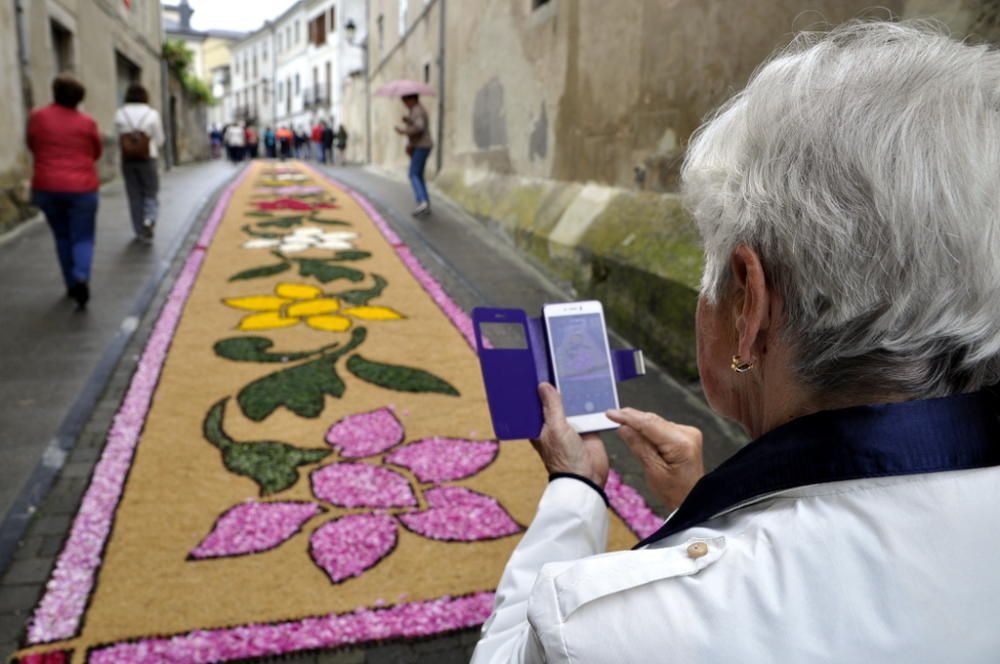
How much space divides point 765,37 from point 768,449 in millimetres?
3925

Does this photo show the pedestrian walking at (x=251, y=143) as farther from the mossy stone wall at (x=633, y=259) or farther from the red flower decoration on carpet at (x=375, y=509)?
the red flower decoration on carpet at (x=375, y=509)

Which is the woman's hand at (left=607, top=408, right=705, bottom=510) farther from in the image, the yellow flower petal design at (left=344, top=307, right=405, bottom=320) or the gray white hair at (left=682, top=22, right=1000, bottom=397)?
the yellow flower petal design at (left=344, top=307, right=405, bottom=320)

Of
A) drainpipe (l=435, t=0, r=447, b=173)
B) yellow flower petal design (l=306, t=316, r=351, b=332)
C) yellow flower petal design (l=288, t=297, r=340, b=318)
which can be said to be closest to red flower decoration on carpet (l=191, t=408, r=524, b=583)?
yellow flower petal design (l=306, t=316, r=351, b=332)

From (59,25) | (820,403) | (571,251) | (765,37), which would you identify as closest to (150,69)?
(59,25)

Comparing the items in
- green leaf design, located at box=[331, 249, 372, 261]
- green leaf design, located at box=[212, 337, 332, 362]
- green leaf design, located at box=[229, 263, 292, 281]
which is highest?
green leaf design, located at box=[331, 249, 372, 261]

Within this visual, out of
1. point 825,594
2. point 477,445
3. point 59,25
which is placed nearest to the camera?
point 825,594

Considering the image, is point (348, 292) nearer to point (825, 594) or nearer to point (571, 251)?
point (571, 251)

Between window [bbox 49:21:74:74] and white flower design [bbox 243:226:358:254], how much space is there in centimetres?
599

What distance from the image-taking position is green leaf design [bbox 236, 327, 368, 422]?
144 inches

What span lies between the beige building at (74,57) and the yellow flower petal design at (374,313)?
15.1 feet

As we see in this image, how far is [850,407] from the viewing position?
0.79 m

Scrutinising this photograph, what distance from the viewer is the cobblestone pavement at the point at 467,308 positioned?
214cm

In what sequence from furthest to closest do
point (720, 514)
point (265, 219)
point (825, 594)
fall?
point (265, 219), point (720, 514), point (825, 594)

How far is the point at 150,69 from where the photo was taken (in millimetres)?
18500
